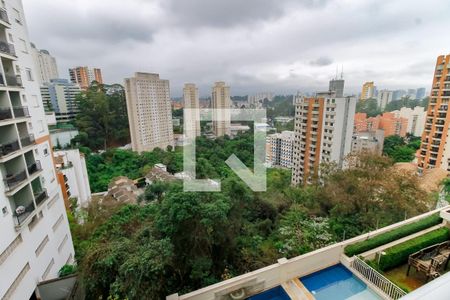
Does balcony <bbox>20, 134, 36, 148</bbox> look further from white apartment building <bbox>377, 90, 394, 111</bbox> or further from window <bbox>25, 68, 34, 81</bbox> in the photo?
white apartment building <bbox>377, 90, 394, 111</bbox>

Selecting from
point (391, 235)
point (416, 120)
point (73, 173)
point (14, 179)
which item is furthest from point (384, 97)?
point (14, 179)

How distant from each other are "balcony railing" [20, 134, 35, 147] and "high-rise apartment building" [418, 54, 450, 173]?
21247 mm

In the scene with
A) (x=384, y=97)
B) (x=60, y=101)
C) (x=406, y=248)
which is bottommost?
(x=406, y=248)

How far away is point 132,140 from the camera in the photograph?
893 inches

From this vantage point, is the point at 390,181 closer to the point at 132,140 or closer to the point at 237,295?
the point at 237,295

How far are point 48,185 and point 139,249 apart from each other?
14.5 feet

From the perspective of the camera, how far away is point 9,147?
14.0 feet

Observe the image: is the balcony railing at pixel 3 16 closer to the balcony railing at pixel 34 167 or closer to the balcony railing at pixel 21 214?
the balcony railing at pixel 34 167

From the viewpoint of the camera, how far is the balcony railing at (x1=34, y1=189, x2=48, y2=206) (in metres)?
5.07

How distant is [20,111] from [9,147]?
94cm

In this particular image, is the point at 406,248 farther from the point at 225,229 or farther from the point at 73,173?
the point at 73,173

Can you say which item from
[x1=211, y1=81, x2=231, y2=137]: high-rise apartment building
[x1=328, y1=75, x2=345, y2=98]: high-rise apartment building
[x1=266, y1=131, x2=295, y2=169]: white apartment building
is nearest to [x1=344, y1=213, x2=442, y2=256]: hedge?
[x1=211, y1=81, x2=231, y2=137]: high-rise apartment building

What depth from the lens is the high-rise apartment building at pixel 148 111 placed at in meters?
Answer: 22.0

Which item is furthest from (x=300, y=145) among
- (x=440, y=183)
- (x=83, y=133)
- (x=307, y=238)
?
(x=83, y=133)
